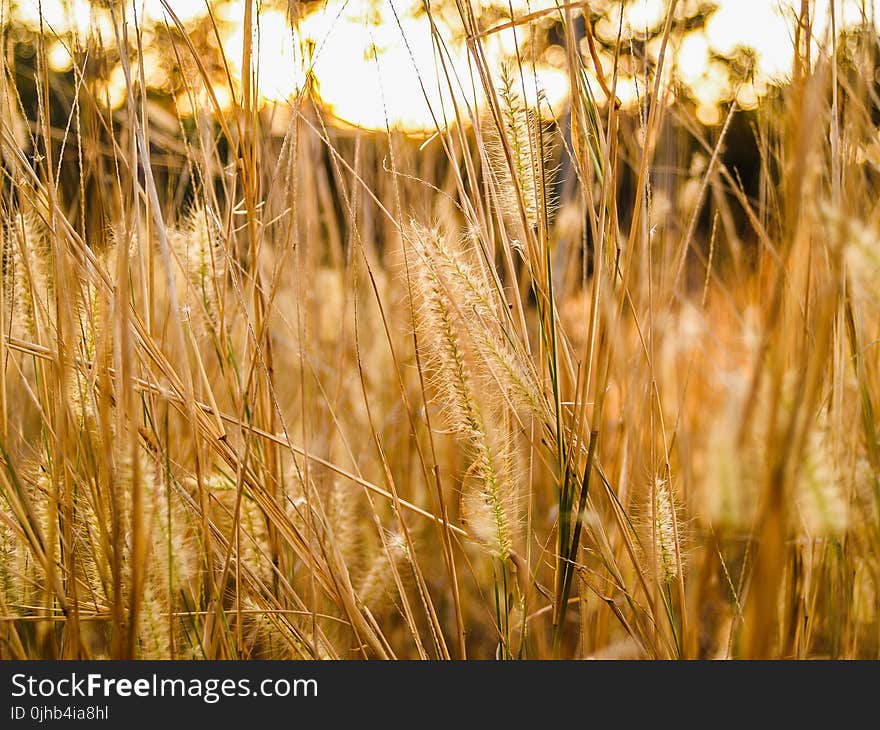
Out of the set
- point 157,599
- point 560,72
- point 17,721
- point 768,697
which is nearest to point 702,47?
point 560,72

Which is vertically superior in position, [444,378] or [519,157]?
[519,157]

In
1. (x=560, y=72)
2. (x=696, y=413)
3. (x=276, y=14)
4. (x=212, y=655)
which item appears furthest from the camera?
(x=696, y=413)

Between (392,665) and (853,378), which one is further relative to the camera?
(853,378)

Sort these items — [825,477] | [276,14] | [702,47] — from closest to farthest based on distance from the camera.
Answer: [825,477], [276,14], [702,47]

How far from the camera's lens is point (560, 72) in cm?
84

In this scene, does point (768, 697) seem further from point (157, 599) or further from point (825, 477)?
point (157, 599)

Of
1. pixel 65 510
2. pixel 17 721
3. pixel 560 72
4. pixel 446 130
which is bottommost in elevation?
pixel 17 721

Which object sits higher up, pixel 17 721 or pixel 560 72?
pixel 560 72

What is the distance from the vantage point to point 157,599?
580 mm

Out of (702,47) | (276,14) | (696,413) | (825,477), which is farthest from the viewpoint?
(696,413)

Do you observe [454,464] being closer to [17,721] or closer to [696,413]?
[696,413]

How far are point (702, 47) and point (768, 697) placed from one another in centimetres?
84

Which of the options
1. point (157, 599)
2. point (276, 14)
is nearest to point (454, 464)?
point (157, 599)

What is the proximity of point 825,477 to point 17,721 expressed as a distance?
58 cm
